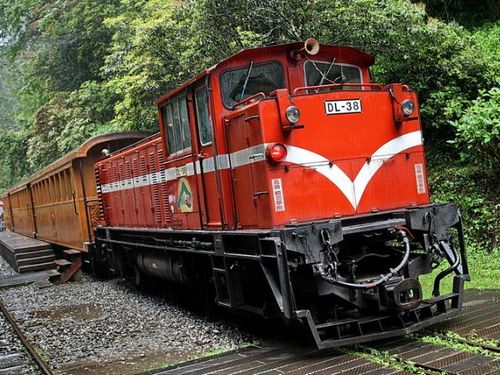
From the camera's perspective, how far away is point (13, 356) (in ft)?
22.9

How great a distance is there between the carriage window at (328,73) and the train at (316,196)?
0.04 feet

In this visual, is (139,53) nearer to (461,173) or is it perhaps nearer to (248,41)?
(248,41)

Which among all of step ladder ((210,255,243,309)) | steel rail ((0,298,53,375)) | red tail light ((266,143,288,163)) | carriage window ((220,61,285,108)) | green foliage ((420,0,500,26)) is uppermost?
green foliage ((420,0,500,26))

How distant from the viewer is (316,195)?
5.72m

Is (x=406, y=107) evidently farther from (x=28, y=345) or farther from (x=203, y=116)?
(x=28, y=345)

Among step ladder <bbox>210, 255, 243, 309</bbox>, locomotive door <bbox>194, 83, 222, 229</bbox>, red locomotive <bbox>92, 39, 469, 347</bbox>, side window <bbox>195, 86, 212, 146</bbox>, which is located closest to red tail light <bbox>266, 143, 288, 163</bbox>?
red locomotive <bbox>92, 39, 469, 347</bbox>

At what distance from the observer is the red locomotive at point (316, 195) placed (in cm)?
539

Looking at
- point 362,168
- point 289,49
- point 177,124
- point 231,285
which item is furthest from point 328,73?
point 231,285

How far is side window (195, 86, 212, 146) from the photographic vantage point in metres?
6.39

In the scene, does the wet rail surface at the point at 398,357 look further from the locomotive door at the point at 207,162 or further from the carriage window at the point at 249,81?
the carriage window at the point at 249,81

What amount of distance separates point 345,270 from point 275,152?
4.47 feet

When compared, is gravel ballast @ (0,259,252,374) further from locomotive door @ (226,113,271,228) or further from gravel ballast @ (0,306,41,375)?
locomotive door @ (226,113,271,228)

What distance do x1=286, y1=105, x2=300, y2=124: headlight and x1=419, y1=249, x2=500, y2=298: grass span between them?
137 inches

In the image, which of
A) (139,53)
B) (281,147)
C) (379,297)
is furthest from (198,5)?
(379,297)
